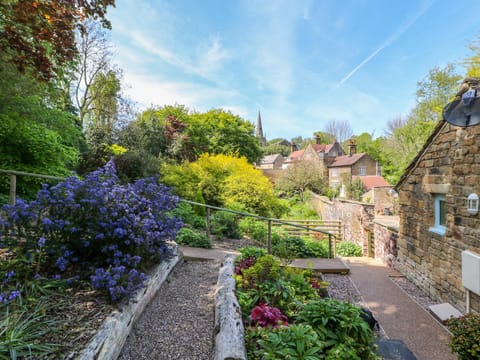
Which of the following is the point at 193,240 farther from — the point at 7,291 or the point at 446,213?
the point at 446,213

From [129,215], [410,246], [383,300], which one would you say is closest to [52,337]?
[129,215]

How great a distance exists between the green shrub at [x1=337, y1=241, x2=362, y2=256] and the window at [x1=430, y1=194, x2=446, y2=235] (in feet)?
22.3

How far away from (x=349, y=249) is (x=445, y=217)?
7.50 m

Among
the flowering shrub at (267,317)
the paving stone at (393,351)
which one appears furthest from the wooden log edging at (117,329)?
the paving stone at (393,351)

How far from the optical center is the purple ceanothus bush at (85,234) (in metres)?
2.42

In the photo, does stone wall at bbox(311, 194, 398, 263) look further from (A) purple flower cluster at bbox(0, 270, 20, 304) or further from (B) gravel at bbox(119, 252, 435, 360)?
(A) purple flower cluster at bbox(0, 270, 20, 304)

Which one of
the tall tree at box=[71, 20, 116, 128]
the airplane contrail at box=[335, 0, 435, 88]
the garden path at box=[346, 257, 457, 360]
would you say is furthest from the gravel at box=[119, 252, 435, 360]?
the tall tree at box=[71, 20, 116, 128]

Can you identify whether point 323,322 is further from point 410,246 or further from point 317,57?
point 317,57

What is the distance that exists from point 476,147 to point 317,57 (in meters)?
8.54

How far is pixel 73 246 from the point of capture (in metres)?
2.76

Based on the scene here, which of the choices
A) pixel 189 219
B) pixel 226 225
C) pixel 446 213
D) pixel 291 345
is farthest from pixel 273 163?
pixel 291 345

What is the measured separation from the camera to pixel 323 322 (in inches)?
89.5

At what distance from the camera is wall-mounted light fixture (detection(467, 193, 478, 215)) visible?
3.44 m

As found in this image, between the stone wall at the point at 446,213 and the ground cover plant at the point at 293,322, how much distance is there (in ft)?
7.95
